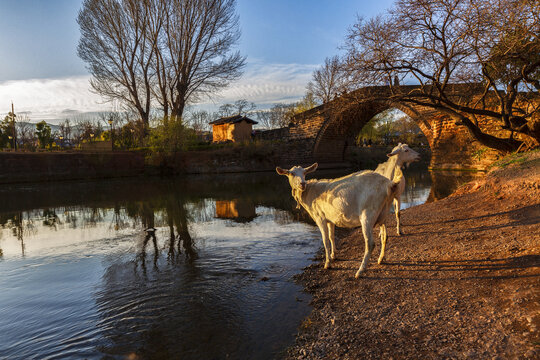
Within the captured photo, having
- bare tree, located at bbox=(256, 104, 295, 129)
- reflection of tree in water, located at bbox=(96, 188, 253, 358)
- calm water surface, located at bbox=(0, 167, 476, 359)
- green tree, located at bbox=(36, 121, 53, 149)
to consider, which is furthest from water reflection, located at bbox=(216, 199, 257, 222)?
bare tree, located at bbox=(256, 104, 295, 129)

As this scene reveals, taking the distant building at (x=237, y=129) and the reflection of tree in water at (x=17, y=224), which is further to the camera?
the distant building at (x=237, y=129)

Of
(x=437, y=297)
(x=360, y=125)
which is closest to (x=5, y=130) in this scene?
(x=360, y=125)

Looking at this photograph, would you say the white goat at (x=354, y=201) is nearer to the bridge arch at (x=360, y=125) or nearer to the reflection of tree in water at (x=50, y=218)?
the reflection of tree in water at (x=50, y=218)

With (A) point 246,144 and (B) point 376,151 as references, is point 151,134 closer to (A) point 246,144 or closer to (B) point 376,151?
(A) point 246,144

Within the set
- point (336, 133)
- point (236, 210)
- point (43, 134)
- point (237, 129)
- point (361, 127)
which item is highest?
point (43, 134)

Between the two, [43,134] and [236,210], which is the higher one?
[43,134]

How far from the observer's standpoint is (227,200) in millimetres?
14266

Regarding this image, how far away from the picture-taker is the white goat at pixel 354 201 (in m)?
4.48

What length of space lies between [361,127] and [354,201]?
1446 inches

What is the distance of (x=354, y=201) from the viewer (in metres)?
4.63

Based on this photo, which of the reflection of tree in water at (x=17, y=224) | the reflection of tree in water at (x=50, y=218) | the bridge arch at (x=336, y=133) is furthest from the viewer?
the bridge arch at (x=336, y=133)

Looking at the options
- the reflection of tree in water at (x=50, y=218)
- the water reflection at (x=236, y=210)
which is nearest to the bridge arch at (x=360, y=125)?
the water reflection at (x=236, y=210)

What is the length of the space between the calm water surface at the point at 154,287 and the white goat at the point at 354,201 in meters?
1.08

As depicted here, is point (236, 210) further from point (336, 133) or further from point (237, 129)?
point (237, 129)
